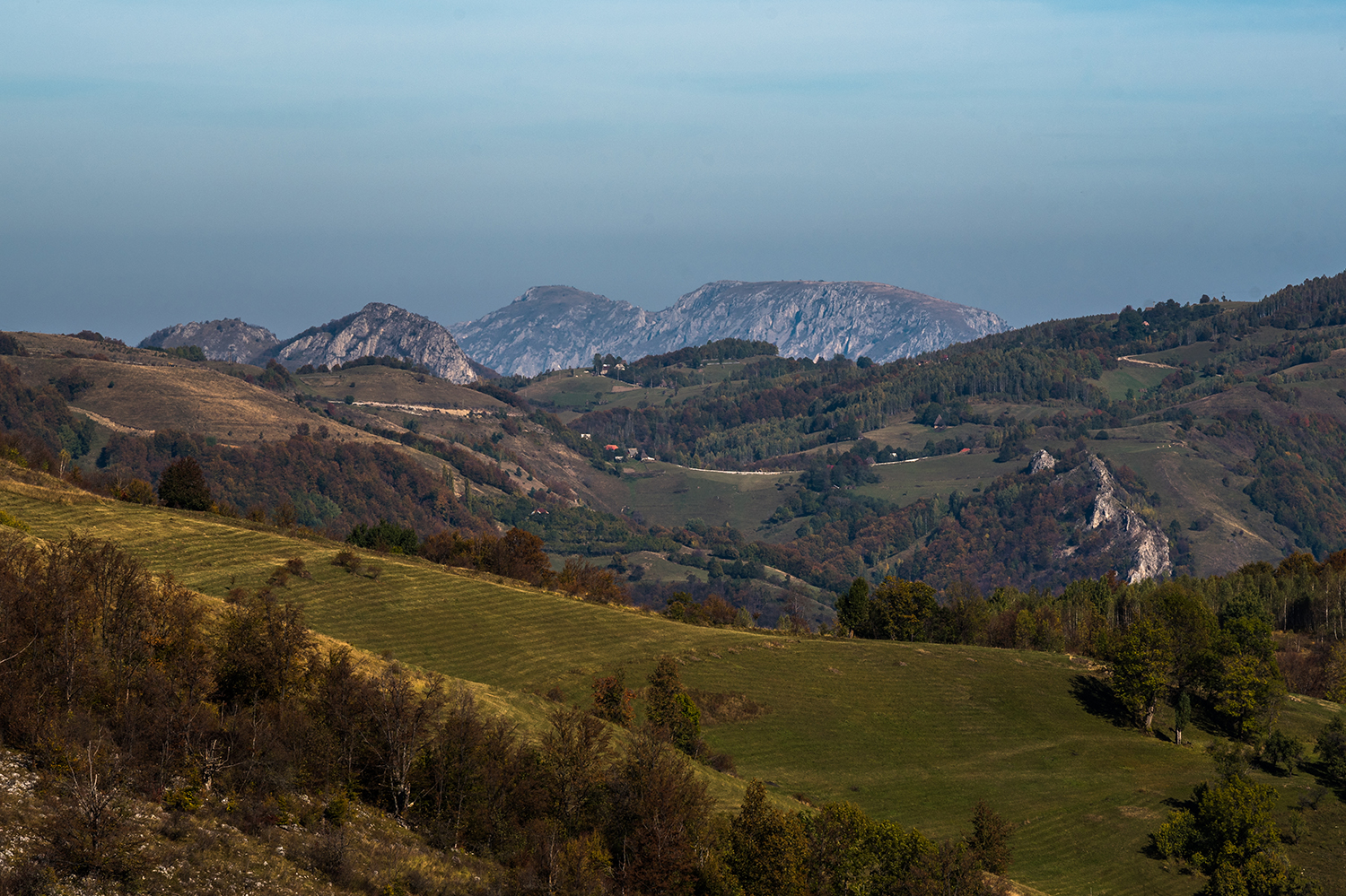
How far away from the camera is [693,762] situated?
277 ft

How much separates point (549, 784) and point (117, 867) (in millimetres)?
26984

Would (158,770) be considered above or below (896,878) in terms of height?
above

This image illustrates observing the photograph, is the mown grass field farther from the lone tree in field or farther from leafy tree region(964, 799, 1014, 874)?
the lone tree in field

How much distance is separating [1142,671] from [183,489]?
121 meters

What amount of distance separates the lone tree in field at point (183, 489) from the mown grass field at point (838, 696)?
872 inches

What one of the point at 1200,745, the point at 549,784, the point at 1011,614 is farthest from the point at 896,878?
the point at 1011,614

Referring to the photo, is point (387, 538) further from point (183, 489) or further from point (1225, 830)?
point (1225, 830)

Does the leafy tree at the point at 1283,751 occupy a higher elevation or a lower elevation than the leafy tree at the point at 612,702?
lower

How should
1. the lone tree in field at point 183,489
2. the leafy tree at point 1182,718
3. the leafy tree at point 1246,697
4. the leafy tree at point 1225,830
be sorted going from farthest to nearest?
the lone tree in field at point 183,489, the leafy tree at point 1246,697, the leafy tree at point 1182,718, the leafy tree at point 1225,830

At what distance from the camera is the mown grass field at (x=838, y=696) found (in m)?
97.7

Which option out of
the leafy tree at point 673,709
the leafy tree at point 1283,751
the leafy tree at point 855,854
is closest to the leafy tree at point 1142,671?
the leafy tree at point 1283,751

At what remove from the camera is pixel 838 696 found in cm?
12044

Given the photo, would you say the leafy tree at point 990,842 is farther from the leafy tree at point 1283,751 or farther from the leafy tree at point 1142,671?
the leafy tree at point 1142,671

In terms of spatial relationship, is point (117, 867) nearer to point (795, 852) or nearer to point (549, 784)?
point (549, 784)
